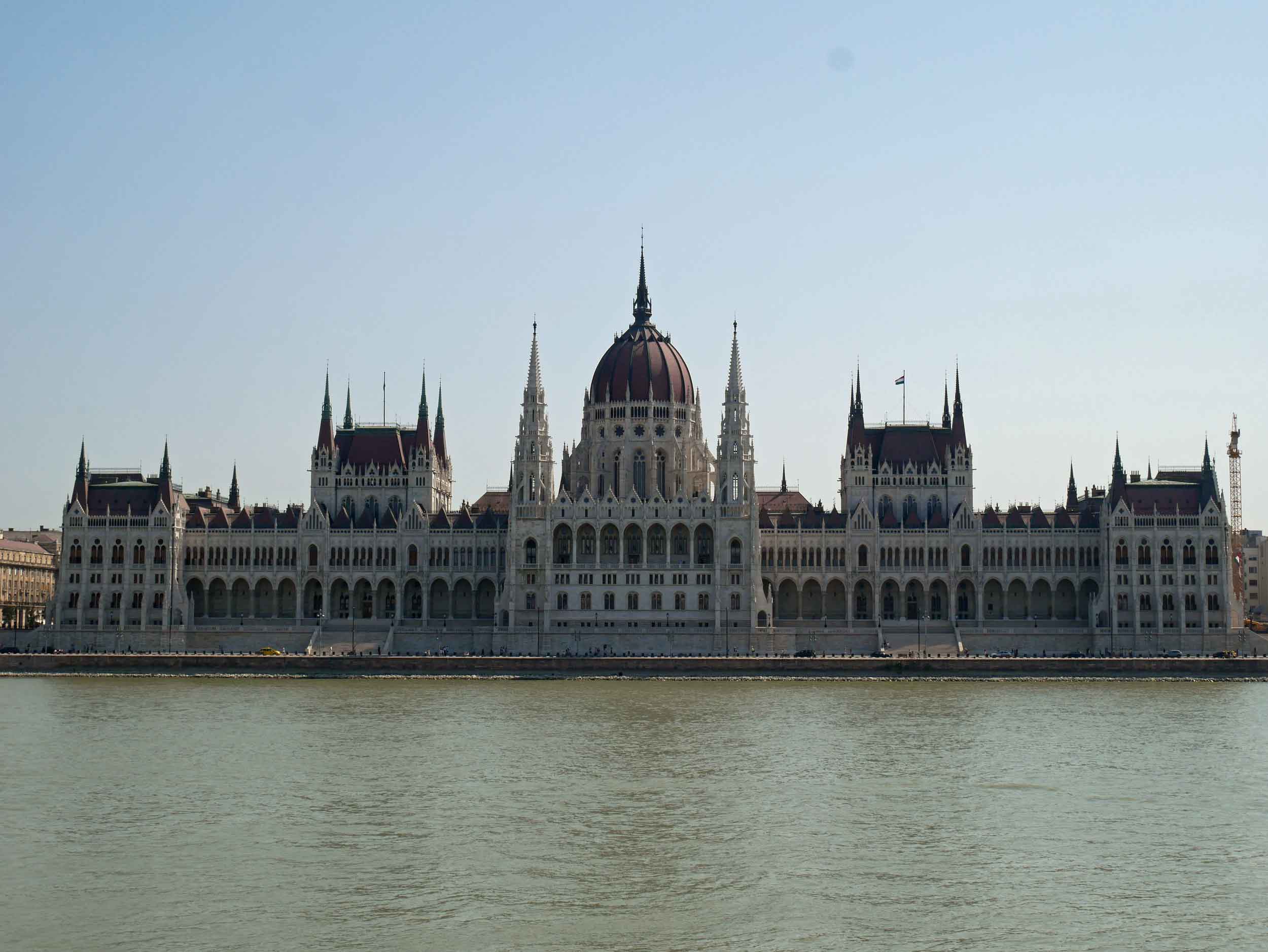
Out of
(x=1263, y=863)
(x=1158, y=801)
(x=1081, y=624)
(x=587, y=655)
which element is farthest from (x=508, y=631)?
(x=1263, y=863)

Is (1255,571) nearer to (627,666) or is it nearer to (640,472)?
(640,472)

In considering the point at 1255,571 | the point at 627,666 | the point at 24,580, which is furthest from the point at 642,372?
the point at 1255,571

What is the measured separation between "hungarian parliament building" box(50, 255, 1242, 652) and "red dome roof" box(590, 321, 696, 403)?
19 cm

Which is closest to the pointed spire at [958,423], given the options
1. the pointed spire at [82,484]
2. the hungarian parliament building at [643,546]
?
the hungarian parliament building at [643,546]

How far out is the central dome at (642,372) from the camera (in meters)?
125

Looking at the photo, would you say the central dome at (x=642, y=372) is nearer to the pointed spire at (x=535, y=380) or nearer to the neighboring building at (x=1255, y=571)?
the pointed spire at (x=535, y=380)

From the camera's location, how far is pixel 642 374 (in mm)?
125875

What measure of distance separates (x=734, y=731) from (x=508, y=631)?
48757 mm

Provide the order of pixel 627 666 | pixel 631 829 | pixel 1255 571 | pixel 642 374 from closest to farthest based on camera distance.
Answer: pixel 631 829 < pixel 627 666 < pixel 642 374 < pixel 1255 571

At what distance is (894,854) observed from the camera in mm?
40188

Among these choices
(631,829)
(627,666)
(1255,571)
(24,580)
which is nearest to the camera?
(631,829)

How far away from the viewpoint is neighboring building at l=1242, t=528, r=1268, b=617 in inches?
7475

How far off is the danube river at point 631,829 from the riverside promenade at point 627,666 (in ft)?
83.0

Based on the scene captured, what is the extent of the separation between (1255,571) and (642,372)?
105088 mm
